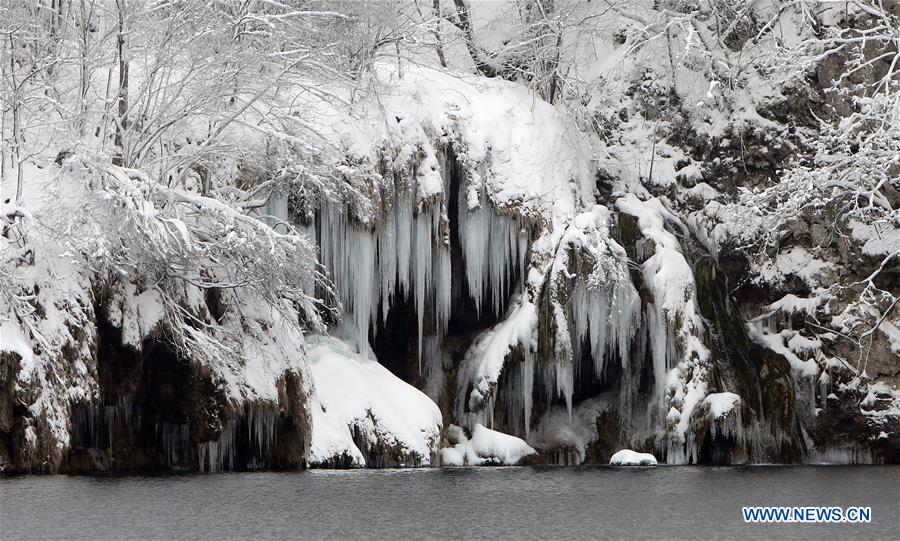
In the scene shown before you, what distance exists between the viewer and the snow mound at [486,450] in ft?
75.4

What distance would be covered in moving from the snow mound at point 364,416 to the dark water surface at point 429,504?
3.99ft

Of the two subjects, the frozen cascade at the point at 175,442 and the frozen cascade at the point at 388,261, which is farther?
the frozen cascade at the point at 388,261

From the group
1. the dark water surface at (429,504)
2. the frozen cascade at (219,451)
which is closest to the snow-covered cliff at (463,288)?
the frozen cascade at (219,451)

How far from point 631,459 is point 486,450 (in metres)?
2.75

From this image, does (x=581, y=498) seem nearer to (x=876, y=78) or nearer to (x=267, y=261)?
(x=267, y=261)

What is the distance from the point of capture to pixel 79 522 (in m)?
12.4

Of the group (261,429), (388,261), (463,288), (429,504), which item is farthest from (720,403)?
(429,504)

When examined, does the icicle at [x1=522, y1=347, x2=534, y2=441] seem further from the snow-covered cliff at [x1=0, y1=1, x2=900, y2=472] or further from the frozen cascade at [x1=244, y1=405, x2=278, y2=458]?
the frozen cascade at [x1=244, y1=405, x2=278, y2=458]

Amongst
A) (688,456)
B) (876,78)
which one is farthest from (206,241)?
(876,78)

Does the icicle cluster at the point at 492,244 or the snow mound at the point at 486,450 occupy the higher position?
the icicle cluster at the point at 492,244

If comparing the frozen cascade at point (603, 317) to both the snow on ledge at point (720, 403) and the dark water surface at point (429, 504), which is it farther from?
the dark water surface at point (429, 504)

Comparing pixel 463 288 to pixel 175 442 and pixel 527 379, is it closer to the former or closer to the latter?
pixel 527 379

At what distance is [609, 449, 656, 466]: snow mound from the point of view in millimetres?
23094

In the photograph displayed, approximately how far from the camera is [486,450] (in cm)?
2309
